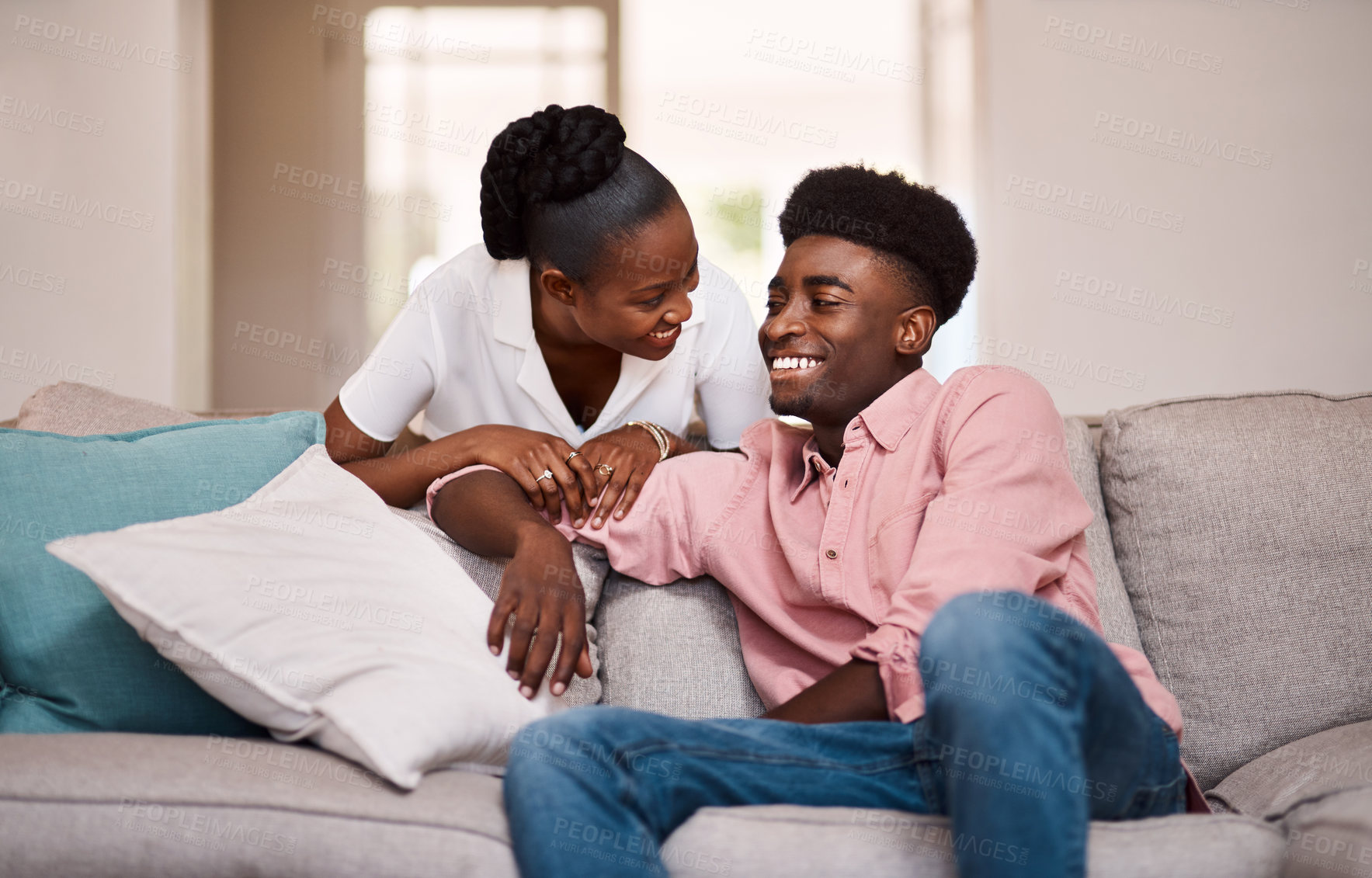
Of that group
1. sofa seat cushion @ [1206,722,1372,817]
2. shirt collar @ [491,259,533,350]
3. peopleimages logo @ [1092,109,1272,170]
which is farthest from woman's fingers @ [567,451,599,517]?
peopleimages logo @ [1092,109,1272,170]

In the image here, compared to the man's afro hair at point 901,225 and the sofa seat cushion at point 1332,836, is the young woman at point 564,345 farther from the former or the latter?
the sofa seat cushion at point 1332,836

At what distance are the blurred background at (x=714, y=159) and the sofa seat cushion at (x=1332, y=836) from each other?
2761mm

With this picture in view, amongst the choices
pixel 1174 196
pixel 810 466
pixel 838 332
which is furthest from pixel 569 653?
pixel 1174 196

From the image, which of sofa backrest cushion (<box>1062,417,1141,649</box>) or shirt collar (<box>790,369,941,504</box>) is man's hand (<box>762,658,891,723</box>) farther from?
sofa backrest cushion (<box>1062,417,1141,649</box>)

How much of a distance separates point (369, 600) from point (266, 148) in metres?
3.62

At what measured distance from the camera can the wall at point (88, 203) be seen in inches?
136

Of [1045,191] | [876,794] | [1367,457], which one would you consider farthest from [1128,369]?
[876,794]

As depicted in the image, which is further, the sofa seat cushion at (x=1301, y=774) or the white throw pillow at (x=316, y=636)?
the sofa seat cushion at (x=1301, y=774)

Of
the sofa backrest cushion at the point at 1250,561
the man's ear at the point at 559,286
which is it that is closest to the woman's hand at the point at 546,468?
the man's ear at the point at 559,286

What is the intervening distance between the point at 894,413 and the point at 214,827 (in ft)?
2.94

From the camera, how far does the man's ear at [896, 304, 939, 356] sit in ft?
4.61

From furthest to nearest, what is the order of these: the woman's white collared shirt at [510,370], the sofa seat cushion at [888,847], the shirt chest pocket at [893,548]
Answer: the woman's white collared shirt at [510,370]
the shirt chest pocket at [893,548]
the sofa seat cushion at [888,847]

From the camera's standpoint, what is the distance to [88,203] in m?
3.50

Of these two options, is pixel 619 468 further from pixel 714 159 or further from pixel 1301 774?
pixel 714 159
